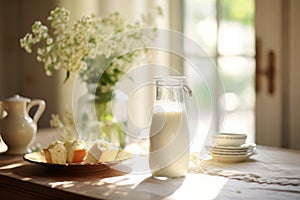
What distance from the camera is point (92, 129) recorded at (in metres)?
1.73

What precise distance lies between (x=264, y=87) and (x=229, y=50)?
12.0 inches

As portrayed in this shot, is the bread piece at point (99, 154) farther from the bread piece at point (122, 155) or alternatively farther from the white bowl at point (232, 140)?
the white bowl at point (232, 140)

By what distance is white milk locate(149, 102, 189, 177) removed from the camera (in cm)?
121

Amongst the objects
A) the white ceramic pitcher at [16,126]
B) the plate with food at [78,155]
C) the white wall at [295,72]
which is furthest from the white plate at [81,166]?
the white wall at [295,72]

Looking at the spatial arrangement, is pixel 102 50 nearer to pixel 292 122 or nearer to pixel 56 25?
pixel 56 25

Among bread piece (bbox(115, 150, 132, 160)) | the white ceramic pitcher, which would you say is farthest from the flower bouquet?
bread piece (bbox(115, 150, 132, 160))

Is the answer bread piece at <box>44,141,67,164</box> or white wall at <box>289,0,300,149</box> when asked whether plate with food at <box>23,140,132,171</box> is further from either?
white wall at <box>289,0,300,149</box>

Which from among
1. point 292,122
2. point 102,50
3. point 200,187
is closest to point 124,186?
point 200,187

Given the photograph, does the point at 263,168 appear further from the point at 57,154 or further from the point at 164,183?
the point at 57,154

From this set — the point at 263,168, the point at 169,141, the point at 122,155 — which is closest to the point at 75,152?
the point at 122,155

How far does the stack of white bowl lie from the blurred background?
46 centimetres

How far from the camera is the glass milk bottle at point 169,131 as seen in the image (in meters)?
1.21

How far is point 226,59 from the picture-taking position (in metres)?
2.13

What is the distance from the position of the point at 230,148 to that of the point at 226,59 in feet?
2.65
